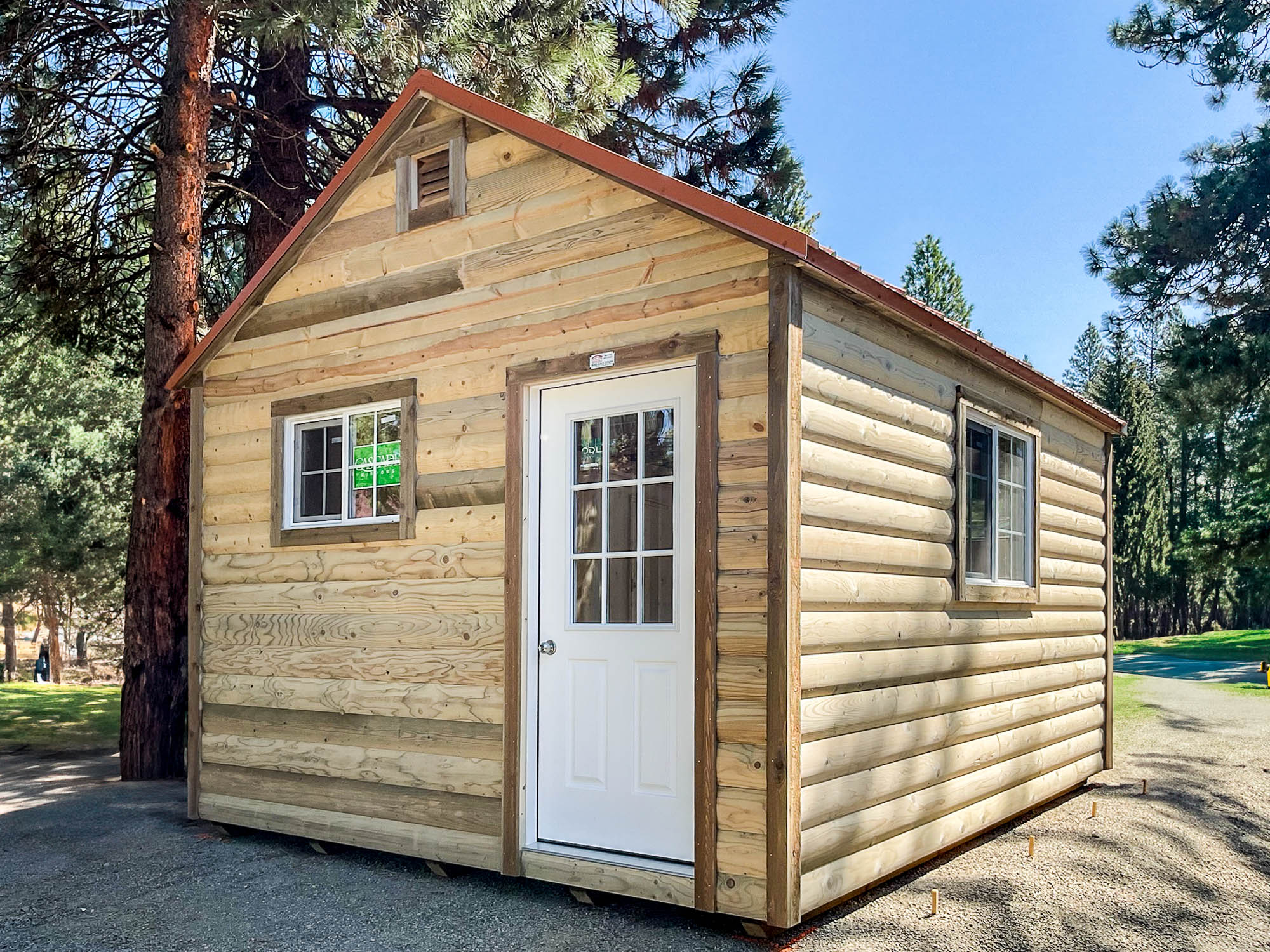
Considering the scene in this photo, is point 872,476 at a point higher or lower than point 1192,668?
higher

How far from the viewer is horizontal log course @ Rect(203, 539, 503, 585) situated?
594 centimetres

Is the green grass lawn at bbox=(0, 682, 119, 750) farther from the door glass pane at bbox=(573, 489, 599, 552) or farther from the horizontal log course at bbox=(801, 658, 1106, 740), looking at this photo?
the horizontal log course at bbox=(801, 658, 1106, 740)

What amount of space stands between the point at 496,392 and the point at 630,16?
28.8 feet

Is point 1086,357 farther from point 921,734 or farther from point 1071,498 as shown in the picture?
point 921,734

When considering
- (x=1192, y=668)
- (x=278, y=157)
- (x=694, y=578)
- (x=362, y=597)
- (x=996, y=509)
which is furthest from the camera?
(x=1192, y=668)

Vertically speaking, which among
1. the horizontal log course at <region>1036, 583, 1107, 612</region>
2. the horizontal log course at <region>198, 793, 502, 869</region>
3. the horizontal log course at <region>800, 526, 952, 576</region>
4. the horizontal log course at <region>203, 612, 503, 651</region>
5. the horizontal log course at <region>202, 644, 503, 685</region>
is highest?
the horizontal log course at <region>800, 526, 952, 576</region>

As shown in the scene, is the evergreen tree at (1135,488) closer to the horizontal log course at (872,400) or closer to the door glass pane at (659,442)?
the horizontal log course at (872,400)

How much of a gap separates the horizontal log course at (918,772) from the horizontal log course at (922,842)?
22 centimetres

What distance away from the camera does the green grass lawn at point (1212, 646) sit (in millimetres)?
28375

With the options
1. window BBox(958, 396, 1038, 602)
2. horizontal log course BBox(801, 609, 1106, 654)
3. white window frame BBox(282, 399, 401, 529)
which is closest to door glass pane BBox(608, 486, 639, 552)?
horizontal log course BBox(801, 609, 1106, 654)

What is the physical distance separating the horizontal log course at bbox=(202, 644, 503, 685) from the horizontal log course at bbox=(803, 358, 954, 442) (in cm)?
211

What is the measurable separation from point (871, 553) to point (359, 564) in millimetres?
2915

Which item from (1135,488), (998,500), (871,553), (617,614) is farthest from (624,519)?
(1135,488)

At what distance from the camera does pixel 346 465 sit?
6.69 m
